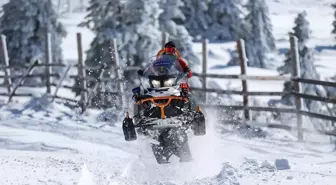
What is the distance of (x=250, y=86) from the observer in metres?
36.1

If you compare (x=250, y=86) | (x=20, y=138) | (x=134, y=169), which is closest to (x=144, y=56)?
(x=20, y=138)

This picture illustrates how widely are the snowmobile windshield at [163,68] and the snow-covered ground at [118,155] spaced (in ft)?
3.29

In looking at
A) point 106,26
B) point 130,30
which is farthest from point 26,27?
point 130,30

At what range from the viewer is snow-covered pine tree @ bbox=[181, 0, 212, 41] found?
1779 inches

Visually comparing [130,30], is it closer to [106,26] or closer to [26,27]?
[106,26]

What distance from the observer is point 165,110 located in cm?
668

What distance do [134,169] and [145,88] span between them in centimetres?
147

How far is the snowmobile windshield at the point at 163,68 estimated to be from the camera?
6.69m

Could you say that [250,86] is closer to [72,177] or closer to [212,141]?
[212,141]

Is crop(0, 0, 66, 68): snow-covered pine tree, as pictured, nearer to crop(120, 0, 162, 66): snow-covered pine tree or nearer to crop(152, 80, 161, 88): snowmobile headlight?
crop(120, 0, 162, 66): snow-covered pine tree

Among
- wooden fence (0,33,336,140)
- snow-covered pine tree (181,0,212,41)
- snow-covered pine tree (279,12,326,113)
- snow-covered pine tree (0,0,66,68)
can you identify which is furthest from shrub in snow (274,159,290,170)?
snow-covered pine tree (181,0,212,41)

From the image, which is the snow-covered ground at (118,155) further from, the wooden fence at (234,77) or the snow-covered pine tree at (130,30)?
the snow-covered pine tree at (130,30)

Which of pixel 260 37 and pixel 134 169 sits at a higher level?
pixel 260 37

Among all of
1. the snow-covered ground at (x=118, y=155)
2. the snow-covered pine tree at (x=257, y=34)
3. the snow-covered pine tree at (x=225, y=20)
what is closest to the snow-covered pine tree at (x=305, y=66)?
Result: the snow-covered ground at (x=118, y=155)
